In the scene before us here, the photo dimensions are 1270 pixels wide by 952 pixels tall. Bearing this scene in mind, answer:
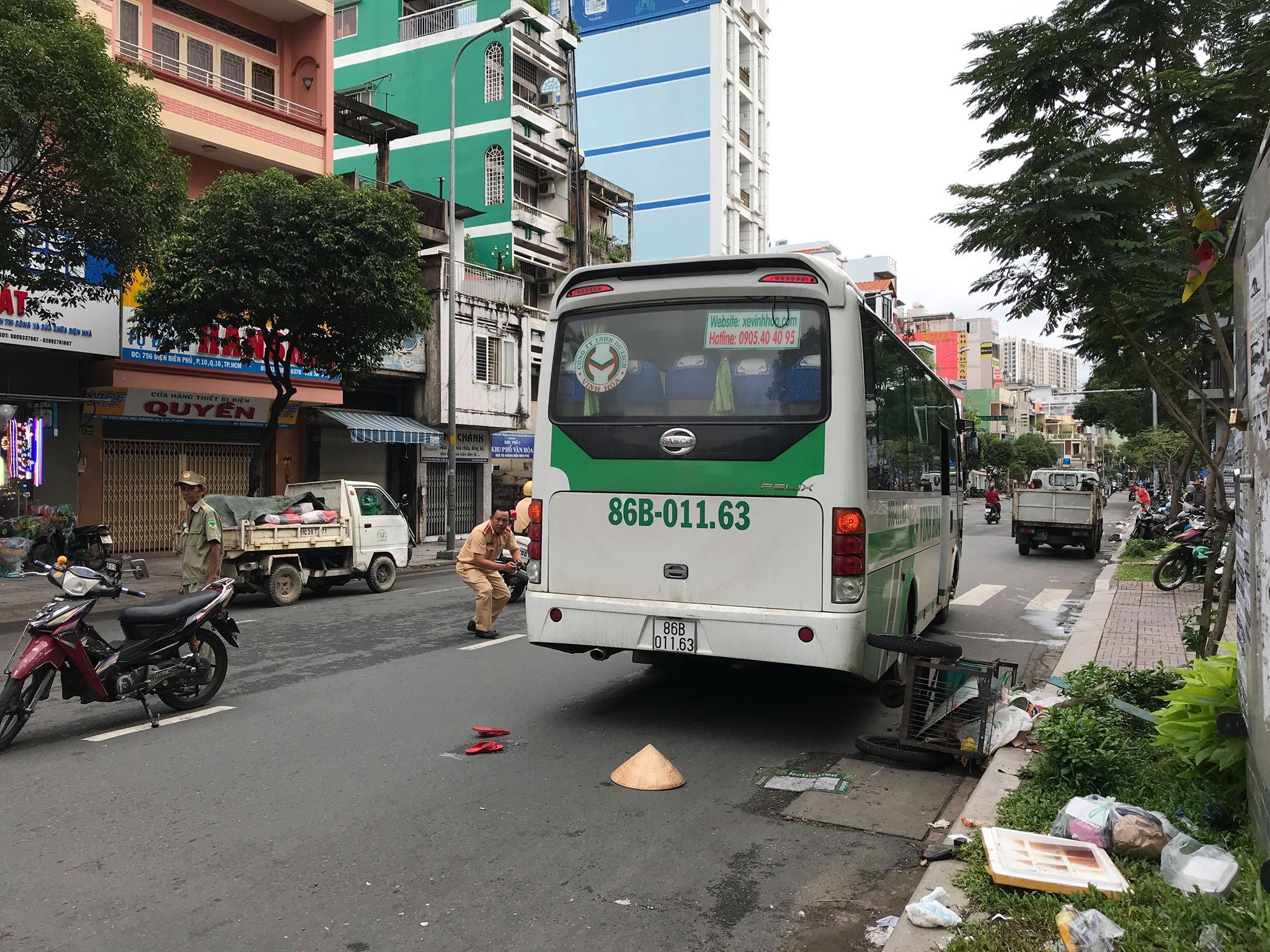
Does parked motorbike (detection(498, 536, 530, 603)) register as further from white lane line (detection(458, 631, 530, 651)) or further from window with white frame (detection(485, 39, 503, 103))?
window with white frame (detection(485, 39, 503, 103))

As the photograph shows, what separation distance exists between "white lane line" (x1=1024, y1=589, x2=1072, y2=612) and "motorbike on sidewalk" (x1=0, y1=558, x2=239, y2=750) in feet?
35.4

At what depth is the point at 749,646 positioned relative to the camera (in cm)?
594

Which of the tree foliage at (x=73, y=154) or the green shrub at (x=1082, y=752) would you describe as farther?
the tree foliage at (x=73, y=154)

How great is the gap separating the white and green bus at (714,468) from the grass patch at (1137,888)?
151 centimetres

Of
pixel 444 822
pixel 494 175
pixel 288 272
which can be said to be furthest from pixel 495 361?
pixel 444 822

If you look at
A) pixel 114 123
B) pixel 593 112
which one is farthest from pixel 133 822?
pixel 593 112

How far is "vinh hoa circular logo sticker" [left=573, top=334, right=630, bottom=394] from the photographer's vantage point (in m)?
6.41

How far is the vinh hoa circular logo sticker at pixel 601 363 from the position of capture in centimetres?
Answer: 641

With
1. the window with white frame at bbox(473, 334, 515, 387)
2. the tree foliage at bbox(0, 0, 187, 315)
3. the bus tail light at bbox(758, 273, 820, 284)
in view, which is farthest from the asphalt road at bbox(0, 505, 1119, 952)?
the window with white frame at bbox(473, 334, 515, 387)

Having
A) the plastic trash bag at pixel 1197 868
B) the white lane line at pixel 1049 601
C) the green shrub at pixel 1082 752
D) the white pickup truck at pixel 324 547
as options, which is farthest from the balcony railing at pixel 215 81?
the plastic trash bag at pixel 1197 868

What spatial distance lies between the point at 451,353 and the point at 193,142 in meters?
6.74

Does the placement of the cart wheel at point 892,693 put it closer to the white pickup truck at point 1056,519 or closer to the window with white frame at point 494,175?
the white pickup truck at point 1056,519

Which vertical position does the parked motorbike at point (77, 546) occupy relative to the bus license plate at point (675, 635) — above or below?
below

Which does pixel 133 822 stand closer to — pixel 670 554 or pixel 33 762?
pixel 33 762
